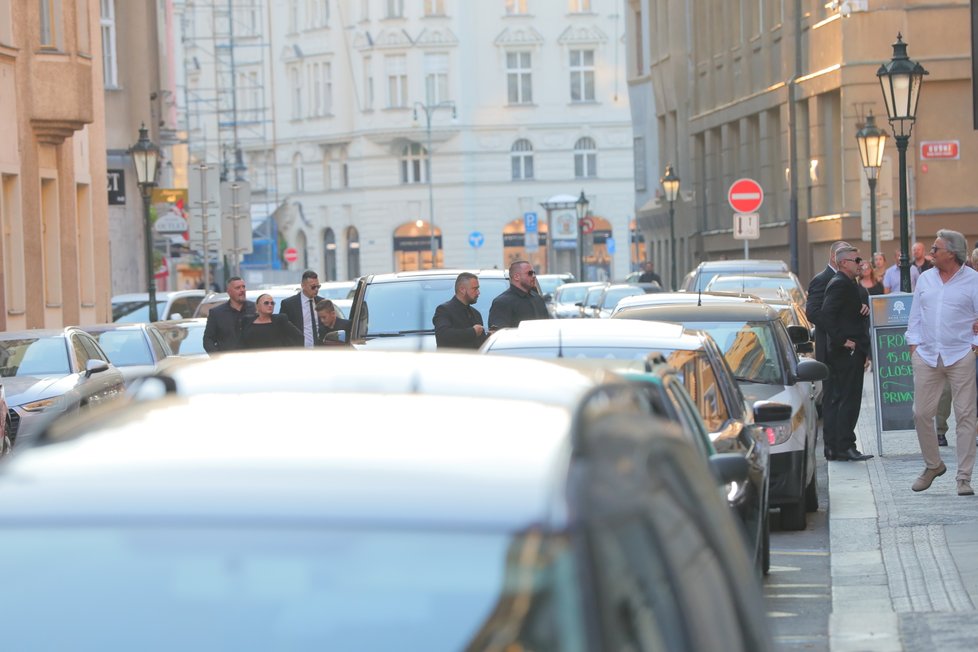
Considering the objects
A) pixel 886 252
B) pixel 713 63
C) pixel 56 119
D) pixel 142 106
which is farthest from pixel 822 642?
pixel 713 63

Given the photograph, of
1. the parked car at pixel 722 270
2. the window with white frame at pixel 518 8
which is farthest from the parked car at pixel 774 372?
the window with white frame at pixel 518 8

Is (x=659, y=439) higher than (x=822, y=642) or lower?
higher

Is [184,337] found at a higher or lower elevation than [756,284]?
lower

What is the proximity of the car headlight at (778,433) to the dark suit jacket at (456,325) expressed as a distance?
4380mm

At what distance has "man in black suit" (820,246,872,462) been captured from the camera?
1670cm

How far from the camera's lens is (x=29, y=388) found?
17984 millimetres

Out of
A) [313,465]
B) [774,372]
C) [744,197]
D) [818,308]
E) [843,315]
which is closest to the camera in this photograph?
[313,465]

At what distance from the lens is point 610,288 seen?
4019cm

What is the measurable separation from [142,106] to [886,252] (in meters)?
18.3

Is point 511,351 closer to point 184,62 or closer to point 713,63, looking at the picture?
point 713,63

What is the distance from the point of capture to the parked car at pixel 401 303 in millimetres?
18656

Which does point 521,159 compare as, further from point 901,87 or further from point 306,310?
point 306,310

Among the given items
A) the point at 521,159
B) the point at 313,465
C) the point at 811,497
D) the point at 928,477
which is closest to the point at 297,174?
the point at 521,159

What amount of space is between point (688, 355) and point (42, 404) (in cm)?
931
